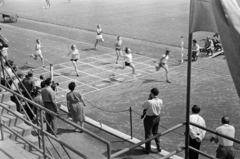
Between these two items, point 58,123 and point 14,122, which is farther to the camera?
point 58,123

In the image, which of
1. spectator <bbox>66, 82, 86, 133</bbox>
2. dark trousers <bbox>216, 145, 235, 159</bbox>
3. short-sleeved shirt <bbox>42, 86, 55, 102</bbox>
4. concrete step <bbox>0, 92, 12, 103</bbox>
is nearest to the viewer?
dark trousers <bbox>216, 145, 235, 159</bbox>

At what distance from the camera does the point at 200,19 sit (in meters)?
4.45

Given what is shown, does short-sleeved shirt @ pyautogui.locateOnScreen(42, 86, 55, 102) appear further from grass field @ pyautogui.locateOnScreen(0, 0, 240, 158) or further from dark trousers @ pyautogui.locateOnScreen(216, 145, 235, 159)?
dark trousers @ pyautogui.locateOnScreen(216, 145, 235, 159)

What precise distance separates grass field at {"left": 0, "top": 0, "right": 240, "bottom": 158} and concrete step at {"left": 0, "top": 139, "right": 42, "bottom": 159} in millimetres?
4744

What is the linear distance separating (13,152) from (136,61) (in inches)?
561

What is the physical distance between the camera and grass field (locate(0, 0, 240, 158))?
12844mm

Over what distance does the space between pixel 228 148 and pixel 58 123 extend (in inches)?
246

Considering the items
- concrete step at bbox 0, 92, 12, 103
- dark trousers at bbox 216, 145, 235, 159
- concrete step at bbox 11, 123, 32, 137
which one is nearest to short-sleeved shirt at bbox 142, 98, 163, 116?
dark trousers at bbox 216, 145, 235, 159

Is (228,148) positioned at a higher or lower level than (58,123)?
higher

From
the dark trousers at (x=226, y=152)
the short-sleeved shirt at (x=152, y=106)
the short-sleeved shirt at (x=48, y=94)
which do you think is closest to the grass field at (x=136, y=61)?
the short-sleeved shirt at (x=152, y=106)

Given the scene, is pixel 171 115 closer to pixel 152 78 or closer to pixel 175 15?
pixel 152 78

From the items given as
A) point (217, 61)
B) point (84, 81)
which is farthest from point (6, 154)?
point (217, 61)

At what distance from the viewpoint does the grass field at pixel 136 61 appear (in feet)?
42.1

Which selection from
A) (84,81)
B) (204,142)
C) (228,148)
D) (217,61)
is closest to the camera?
(228,148)
